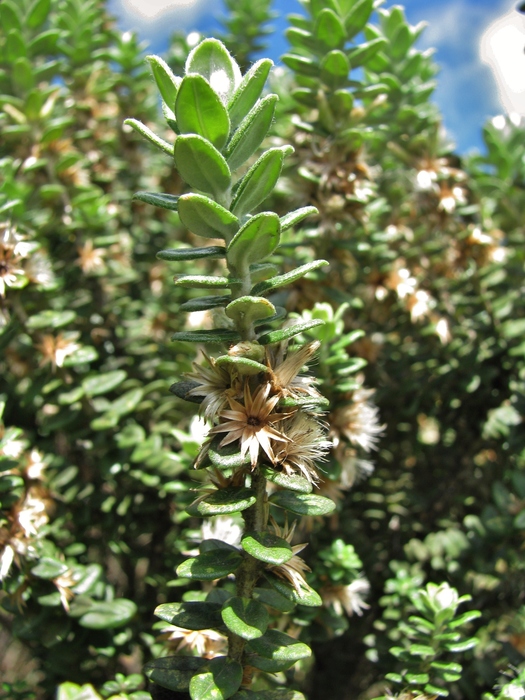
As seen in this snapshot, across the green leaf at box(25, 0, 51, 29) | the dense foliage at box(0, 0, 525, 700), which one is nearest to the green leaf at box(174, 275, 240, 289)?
the dense foliage at box(0, 0, 525, 700)

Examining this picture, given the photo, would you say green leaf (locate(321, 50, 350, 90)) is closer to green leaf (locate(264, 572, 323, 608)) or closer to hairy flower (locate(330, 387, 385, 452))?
hairy flower (locate(330, 387, 385, 452))

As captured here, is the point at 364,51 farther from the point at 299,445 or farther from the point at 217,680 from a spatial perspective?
the point at 217,680

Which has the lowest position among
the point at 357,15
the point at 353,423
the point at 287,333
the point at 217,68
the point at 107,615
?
the point at 107,615

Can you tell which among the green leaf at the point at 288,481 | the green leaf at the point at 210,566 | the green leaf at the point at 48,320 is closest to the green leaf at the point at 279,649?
the green leaf at the point at 210,566

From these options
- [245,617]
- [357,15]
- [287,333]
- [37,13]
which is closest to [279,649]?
[245,617]

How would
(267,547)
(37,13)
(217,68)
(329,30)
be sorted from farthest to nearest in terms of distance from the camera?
1. (37,13)
2. (329,30)
3. (217,68)
4. (267,547)

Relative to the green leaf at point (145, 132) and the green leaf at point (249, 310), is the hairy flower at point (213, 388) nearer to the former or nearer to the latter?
the green leaf at point (249, 310)

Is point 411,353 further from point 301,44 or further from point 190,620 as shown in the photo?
point 190,620
